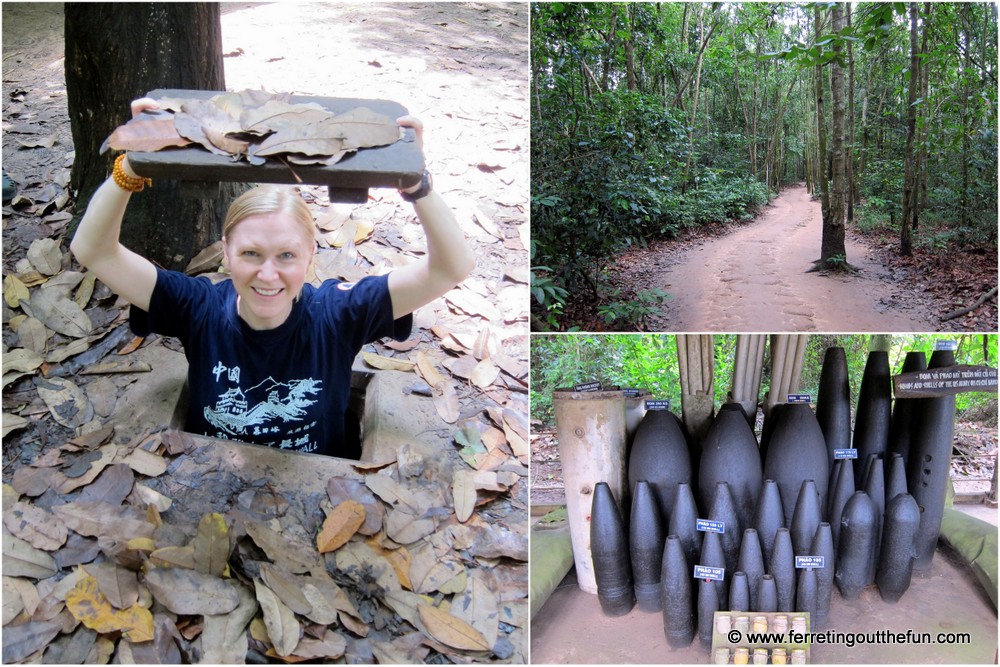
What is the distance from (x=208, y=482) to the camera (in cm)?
167

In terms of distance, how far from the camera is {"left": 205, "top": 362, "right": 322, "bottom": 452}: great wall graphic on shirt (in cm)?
183

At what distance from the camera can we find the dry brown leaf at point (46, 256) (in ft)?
6.91

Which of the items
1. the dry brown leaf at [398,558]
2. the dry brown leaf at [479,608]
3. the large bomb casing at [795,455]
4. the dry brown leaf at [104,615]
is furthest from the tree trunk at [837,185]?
the dry brown leaf at [104,615]

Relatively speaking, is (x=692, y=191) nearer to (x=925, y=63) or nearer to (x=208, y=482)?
Answer: (x=925, y=63)

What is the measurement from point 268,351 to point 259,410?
0.56 feet

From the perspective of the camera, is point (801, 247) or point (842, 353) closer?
point (842, 353)

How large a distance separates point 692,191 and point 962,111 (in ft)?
2.89

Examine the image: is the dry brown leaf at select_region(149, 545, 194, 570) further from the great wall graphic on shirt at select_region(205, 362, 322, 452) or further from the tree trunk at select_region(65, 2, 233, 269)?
the tree trunk at select_region(65, 2, 233, 269)

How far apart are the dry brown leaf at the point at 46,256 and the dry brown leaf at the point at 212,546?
→ 1.10 meters

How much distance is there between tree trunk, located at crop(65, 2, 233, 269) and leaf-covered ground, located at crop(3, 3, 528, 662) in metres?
0.13

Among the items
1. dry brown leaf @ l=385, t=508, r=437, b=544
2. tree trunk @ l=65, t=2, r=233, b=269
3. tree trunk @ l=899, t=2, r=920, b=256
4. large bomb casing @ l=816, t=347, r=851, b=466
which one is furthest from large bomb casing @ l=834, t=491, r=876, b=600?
tree trunk @ l=65, t=2, r=233, b=269

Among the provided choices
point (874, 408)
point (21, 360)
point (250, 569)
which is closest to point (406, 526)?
point (250, 569)

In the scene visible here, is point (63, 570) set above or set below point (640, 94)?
below

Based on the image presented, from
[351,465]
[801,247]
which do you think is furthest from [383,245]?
[801,247]
